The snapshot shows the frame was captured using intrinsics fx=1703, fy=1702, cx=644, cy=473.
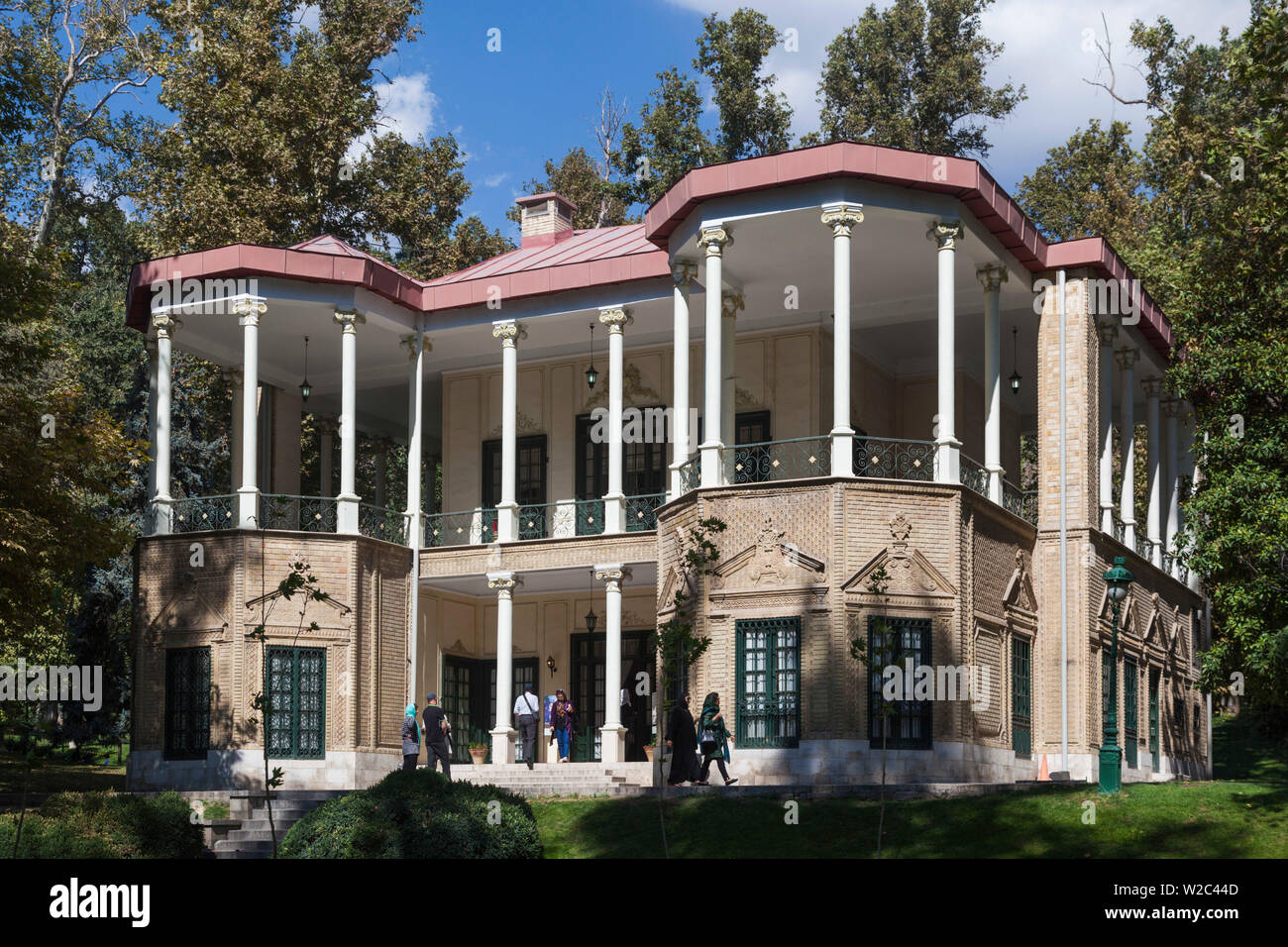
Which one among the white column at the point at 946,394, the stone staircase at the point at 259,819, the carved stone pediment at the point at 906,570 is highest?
the white column at the point at 946,394

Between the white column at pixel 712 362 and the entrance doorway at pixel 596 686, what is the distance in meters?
7.13

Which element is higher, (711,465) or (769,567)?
(711,465)

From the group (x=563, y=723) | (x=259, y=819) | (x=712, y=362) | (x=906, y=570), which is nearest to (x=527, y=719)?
(x=563, y=723)

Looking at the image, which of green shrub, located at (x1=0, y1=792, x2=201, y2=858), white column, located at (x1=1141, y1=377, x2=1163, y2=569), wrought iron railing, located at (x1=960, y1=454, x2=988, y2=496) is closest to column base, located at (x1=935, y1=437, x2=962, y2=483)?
wrought iron railing, located at (x1=960, y1=454, x2=988, y2=496)

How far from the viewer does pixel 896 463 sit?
26016 millimetres

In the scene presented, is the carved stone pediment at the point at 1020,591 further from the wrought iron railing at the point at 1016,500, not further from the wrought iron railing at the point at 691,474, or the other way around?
the wrought iron railing at the point at 691,474

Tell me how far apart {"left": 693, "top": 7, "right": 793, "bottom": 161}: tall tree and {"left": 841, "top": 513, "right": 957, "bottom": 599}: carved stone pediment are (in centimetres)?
2771

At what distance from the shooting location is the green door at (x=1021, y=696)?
26.7 m

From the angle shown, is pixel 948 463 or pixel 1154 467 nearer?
pixel 948 463

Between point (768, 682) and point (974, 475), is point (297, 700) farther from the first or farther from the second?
point (974, 475)

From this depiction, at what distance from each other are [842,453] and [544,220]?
14809mm

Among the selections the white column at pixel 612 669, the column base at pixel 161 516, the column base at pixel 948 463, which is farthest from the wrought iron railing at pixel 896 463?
the column base at pixel 161 516

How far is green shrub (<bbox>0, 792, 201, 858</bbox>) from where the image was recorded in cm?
1847
